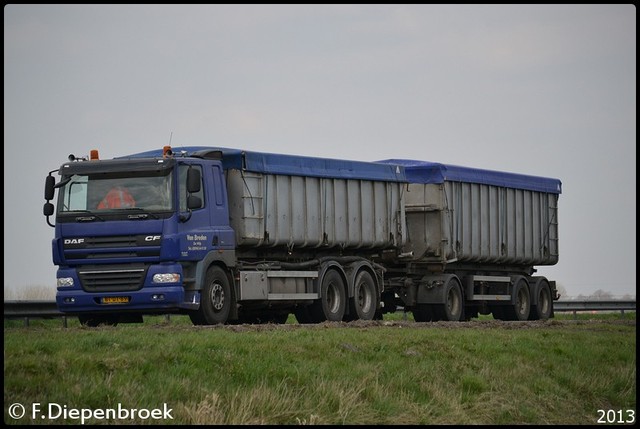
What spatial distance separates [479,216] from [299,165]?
25.0 feet

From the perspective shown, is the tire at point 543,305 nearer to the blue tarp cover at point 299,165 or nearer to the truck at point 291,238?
the truck at point 291,238

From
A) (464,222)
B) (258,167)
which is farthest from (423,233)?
(258,167)

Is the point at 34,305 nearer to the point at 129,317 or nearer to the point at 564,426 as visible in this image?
the point at 129,317

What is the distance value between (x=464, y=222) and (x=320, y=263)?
6087mm

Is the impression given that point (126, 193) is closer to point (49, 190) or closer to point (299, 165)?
point (49, 190)

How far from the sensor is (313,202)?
27453 mm

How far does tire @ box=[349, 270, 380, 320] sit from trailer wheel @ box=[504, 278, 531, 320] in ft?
22.0

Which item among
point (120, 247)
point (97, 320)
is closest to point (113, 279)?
point (120, 247)

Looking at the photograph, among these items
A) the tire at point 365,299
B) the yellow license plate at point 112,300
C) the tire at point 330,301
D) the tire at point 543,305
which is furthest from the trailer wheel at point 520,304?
the yellow license plate at point 112,300

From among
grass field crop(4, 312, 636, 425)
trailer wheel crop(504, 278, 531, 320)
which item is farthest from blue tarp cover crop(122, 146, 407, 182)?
trailer wheel crop(504, 278, 531, 320)

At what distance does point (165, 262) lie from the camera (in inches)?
907

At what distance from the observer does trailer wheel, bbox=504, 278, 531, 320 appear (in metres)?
34.7

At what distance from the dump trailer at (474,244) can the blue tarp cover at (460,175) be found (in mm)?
23

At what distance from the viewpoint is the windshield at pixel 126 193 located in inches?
907
